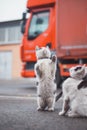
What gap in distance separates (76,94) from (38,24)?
9.14m

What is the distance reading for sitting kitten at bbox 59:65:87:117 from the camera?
620cm

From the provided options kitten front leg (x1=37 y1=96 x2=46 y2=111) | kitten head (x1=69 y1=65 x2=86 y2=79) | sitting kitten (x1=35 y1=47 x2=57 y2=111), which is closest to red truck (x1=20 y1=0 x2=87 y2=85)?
sitting kitten (x1=35 y1=47 x2=57 y2=111)

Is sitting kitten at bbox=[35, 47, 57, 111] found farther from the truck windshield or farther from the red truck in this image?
the truck windshield

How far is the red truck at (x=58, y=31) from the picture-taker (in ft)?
45.9

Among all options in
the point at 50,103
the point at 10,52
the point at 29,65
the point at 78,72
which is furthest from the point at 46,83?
the point at 10,52

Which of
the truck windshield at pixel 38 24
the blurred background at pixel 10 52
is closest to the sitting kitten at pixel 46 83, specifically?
the truck windshield at pixel 38 24

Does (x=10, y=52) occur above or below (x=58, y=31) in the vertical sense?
below

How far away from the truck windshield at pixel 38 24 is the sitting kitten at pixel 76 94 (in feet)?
28.1

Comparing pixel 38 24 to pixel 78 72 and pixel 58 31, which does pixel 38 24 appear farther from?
pixel 78 72

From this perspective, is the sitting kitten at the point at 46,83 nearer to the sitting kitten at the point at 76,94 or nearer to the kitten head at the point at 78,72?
the sitting kitten at the point at 76,94

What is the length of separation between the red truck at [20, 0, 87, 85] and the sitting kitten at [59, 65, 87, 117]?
7366 millimetres

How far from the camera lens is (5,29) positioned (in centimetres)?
3419

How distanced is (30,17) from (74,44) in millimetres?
2215

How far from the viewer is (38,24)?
15234 millimetres
